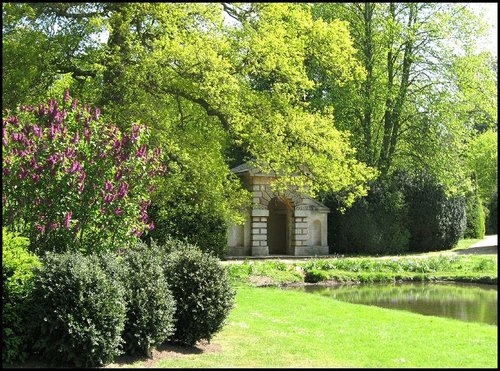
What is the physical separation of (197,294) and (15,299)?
8.42 feet

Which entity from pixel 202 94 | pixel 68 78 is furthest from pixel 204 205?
pixel 68 78

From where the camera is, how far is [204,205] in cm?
1606

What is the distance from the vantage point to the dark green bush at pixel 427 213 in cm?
3109

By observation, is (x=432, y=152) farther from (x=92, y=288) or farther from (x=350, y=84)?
(x=92, y=288)

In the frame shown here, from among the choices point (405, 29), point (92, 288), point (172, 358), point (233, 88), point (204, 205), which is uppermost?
point (405, 29)

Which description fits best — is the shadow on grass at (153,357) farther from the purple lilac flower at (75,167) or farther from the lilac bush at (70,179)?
the purple lilac flower at (75,167)

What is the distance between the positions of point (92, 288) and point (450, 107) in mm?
26048

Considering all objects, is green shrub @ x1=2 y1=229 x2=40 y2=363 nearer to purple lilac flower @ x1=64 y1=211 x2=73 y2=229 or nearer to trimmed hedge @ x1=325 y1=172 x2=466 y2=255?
purple lilac flower @ x1=64 y1=211 x2=73 y2=229

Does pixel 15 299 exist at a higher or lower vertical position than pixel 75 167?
lower

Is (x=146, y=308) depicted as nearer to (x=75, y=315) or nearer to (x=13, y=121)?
(x=75, y=315)

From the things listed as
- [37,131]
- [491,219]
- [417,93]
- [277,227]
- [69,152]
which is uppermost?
[417,93]

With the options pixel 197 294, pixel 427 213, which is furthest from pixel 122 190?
pixel 427 213

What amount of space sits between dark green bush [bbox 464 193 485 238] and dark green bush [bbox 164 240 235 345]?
32491 millimetres

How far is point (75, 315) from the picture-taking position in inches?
292
